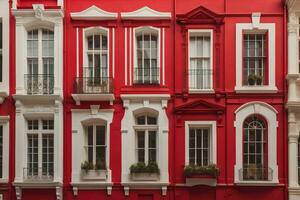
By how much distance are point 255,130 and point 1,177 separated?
9640mm

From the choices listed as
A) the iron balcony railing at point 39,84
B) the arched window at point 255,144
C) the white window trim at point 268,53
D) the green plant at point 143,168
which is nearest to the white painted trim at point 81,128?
the green plant at point 143,168

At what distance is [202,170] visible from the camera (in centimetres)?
2414

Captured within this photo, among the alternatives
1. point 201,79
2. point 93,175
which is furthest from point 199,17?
point 93,175

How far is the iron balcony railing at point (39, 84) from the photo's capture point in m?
24.8

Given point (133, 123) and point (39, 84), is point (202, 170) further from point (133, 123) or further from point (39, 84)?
point (39, 84)

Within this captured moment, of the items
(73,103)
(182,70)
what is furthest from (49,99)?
(182,70)

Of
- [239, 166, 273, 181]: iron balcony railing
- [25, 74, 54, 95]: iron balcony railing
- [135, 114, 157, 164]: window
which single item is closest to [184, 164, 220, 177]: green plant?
[239, 166, 273, 181]: iron balcony railing

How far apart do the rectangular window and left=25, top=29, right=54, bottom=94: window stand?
5706 mm

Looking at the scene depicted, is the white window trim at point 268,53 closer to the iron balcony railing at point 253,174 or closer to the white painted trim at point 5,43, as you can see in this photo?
the iron balcony railing at point 253,174

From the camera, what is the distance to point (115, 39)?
2509 cm

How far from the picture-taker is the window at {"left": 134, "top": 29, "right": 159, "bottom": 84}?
82.1 ft

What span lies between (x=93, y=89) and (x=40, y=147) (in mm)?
2952

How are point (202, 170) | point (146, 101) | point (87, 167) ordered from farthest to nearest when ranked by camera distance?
point (146, 101), point (87, 167), point (202, 170)

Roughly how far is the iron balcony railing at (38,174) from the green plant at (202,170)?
16.5 feet
